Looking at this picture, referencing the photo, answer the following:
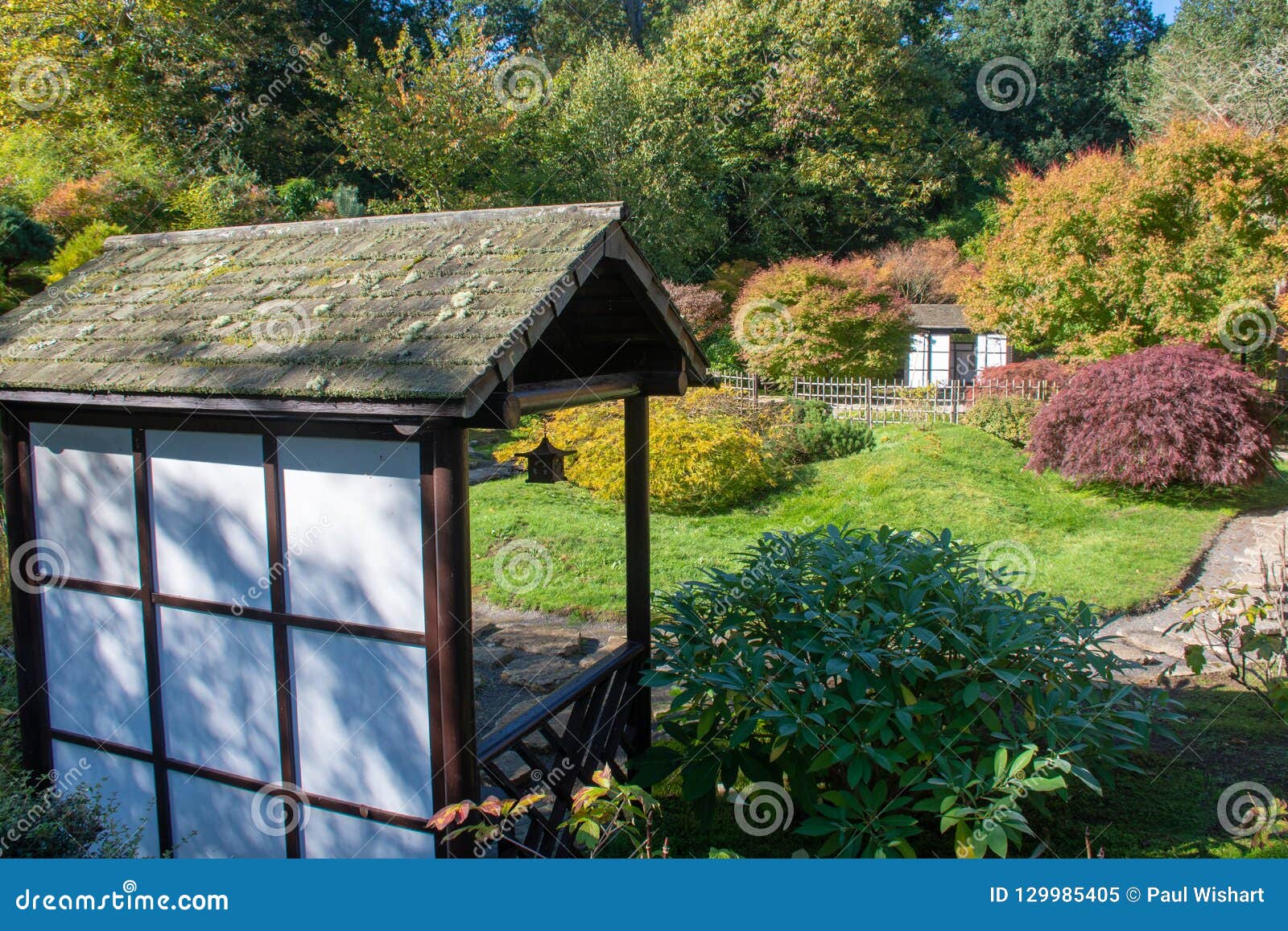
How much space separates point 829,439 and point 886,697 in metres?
11.9

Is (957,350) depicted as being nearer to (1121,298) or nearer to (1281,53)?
(1121,298)

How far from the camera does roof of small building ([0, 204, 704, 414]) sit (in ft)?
12.1

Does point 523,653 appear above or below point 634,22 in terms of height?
below

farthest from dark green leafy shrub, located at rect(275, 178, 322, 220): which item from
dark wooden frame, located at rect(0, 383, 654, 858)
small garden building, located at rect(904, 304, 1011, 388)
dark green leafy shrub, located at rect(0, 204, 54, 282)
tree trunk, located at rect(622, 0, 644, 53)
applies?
dark wooden frame, located at rect(0, 383, 654, 858)

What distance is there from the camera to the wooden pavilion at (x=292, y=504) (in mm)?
3816

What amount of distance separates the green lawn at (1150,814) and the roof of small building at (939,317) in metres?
20.8

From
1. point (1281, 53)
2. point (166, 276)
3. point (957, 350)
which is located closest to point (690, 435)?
point (166, 276)

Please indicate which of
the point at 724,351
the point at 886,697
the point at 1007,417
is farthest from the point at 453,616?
the point at 724,351

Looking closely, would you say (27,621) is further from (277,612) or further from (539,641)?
(539,641)

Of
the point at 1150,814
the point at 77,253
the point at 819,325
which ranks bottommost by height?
the point at 1150,814

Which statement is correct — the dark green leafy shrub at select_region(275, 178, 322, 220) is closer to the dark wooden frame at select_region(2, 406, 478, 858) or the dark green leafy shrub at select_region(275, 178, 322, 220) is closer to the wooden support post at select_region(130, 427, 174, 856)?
the dark wooden frame at select_region(2, 406, 478, 858)

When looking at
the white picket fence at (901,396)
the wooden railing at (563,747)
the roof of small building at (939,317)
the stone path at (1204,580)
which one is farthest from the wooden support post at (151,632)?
the roof of small building at (939,317)

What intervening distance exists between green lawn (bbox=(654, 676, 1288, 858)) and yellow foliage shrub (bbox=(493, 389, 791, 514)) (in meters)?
6.78

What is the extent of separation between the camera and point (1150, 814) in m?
5.09
